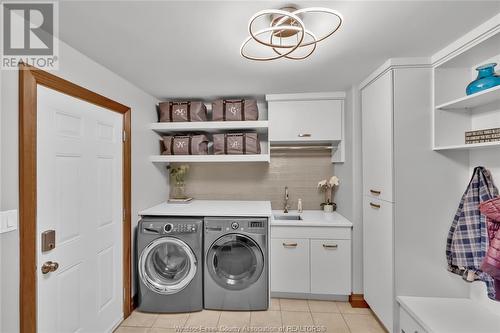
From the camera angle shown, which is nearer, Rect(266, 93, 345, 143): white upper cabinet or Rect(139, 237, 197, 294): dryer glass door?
Rect(139, 237, 197, 294): dryer glass door

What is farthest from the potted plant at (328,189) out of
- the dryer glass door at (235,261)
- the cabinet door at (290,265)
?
the dryer glass door at (235,261)

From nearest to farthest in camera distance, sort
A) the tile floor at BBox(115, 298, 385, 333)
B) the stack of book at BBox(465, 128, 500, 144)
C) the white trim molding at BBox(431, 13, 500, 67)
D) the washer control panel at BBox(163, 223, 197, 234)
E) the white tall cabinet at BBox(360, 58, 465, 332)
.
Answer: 1. the white trim molding at BBox(431, 13, 500, 67)
2. the stack of book at BBox(465, 128, 500, 144)
3. the white tall cabinet at BBox(360, 58, 465, 332)
4. the tile floor at BBox(115, 298, 385, 333)
5. the washer control panel at BBox(163, 223, 197, 234)

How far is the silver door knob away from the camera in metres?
1.47

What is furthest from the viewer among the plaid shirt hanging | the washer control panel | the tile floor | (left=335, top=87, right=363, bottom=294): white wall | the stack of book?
(left=335, top=87, right=363, bottom=294): white wall

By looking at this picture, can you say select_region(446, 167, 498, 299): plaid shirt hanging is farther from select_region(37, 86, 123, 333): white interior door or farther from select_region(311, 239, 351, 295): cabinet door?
select_region(37, 86, 123, 333): white interior door

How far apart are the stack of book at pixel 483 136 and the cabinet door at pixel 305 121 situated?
3.78 feet

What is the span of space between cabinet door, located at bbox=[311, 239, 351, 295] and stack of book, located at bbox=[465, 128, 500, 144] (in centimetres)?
139

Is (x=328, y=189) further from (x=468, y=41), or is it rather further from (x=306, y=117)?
(x=468, y=41)

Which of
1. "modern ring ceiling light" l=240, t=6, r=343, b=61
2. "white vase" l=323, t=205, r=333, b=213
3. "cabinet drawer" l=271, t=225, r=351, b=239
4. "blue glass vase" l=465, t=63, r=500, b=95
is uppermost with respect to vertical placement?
"modern ring ceiling light" l=240, t=6, r=343, b=61

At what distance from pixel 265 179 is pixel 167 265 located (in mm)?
1536

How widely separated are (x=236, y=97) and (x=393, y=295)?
2.49 meters

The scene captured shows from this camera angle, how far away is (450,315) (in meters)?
1.69

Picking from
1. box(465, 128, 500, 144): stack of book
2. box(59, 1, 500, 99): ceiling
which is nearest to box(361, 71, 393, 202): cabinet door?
box(59, 1, 500, 99): ceiling

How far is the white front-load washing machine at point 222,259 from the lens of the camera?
242cm
